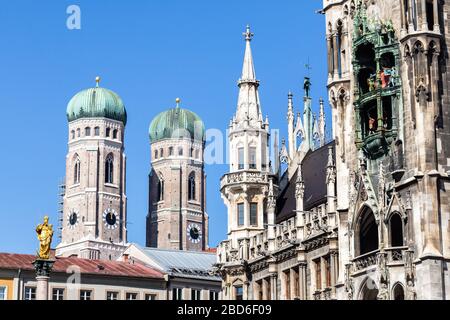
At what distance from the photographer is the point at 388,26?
177 feet

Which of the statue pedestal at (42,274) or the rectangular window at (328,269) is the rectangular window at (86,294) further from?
the rectangular window at (328,269)

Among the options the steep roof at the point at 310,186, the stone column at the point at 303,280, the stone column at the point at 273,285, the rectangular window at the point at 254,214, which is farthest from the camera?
the rectangular window at the point at 254,214

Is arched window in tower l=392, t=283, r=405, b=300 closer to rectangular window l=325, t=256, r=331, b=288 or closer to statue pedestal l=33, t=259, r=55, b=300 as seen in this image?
rectangular window l=325, t=256, r=331, b=288

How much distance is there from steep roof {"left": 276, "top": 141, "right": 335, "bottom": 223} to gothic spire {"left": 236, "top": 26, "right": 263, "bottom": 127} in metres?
4.54

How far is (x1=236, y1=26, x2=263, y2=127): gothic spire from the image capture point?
7494 centimetres

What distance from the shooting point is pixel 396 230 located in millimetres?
52875

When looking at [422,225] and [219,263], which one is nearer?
[422,225]

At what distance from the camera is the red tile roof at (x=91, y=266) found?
9162 centimetres

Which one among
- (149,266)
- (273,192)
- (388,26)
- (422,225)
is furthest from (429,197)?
(149,266)

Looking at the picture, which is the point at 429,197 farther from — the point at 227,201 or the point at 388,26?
the point at 227,201

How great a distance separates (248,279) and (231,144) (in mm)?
9026

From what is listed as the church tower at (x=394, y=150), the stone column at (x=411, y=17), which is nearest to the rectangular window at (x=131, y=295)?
the church tower at (x=394, y=150)

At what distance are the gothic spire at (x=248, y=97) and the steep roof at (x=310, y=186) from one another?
4539 mm
